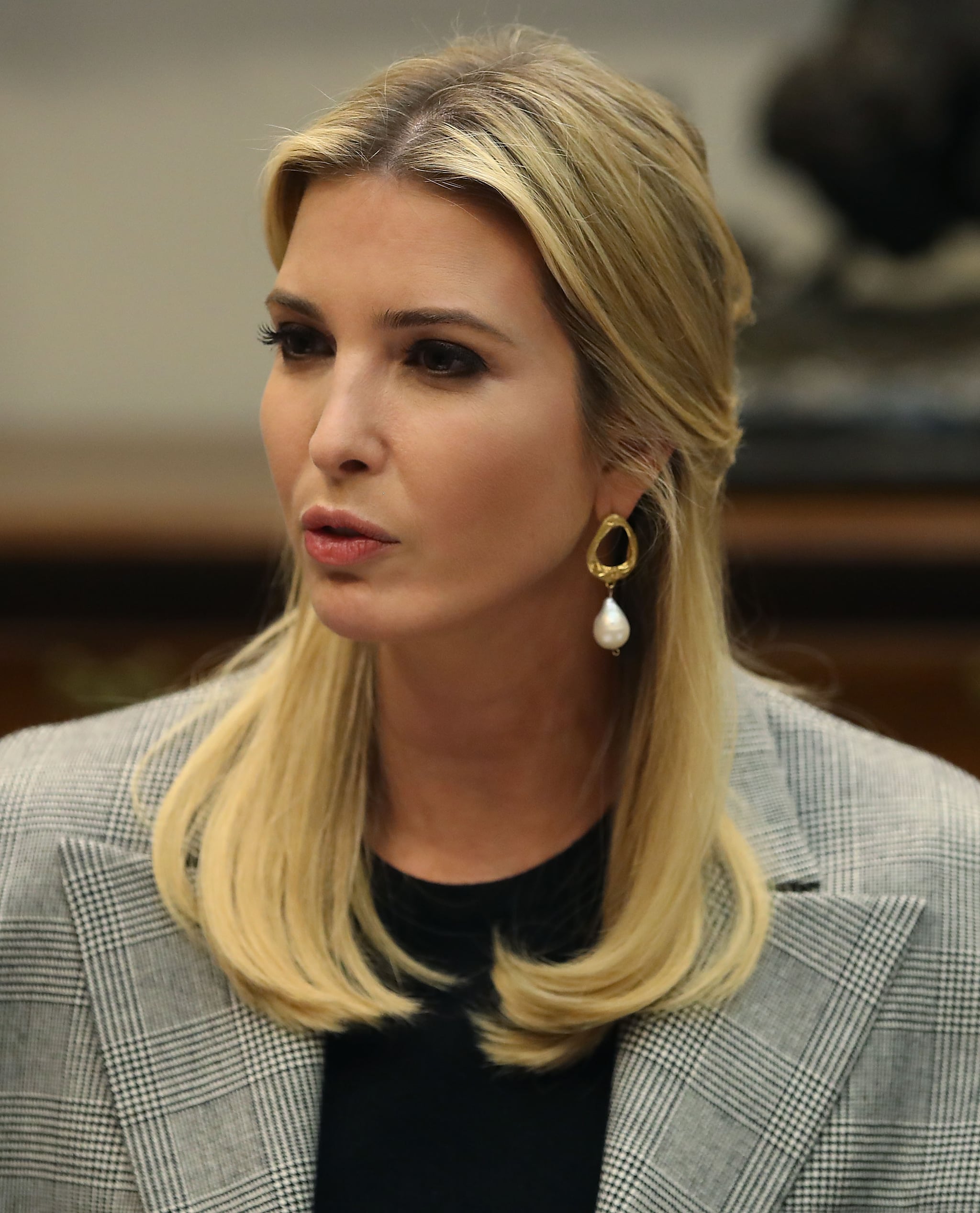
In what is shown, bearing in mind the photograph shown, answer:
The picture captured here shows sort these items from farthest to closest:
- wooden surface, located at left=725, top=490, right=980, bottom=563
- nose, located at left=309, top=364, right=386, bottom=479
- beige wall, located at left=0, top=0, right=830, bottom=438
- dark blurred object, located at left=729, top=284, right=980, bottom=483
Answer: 1. beige wall, located at left=0, top=0, right=830, bottom=438
2. dark blurred object, located at left=729, top=284, right=980, bottom=483
3. wooden surface, located at left=725, top=490, right=980, bottom=563
4. nose, located at left=309, top=364, right=386, bottom=479

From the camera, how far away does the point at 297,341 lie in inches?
48.0

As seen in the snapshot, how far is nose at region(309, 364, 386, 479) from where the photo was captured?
3.72 ft

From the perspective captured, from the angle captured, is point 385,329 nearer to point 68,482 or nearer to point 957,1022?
point 957,1022

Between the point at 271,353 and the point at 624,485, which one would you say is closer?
the point at 624,485

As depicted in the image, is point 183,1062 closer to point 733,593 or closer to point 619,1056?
point 619,1056

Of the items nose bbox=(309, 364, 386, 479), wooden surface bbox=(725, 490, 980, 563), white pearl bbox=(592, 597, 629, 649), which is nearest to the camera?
nose bbox=(309, 364, 386, 479)

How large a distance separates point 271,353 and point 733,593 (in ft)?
3.52

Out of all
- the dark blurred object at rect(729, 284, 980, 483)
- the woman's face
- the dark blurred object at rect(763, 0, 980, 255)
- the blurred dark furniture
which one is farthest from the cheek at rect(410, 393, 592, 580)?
the dark blurred object at rect(763, 0, 980, 255)

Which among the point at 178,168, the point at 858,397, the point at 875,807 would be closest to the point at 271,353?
the point at 178,168

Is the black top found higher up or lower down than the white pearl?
lower down

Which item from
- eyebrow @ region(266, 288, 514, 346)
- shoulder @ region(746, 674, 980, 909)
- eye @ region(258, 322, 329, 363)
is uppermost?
eyebrow @ region(266, 288, 514, 346)

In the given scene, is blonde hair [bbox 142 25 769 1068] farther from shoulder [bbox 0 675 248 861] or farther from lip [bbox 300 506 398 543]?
lip [bbox 300 506 398 543]

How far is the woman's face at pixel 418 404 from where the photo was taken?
3.76 ft

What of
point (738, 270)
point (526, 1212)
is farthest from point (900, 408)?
point (526, 1212)
